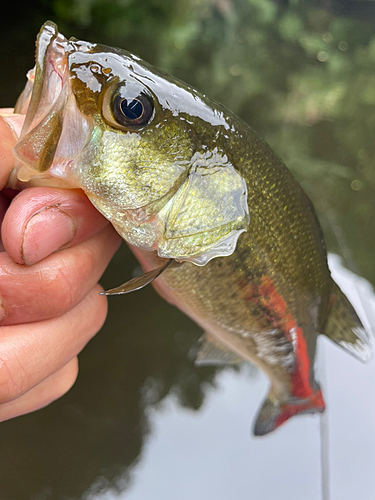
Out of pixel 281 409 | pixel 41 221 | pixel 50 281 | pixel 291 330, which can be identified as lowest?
pixel 281 409

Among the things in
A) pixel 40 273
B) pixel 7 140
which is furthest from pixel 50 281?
pixel 7 140

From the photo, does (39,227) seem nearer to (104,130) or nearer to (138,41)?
(104,130)

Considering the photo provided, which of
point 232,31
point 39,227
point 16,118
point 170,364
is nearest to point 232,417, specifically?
point 170,364

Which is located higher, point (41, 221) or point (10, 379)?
point (41, 221)

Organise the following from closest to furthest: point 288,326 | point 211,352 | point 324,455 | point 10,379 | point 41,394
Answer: point 10,379, point 41,394, point 288,326, point 211,352, point 324,455

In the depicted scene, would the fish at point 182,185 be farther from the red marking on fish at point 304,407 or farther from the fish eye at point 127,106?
the red marking on fish at point 304,407

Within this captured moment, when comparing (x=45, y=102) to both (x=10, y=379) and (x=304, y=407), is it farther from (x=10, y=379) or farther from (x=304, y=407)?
(x=304, y=407)

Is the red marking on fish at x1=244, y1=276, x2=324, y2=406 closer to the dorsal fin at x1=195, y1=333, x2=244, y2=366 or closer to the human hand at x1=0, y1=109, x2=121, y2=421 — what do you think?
the dorsal fin at x1=195, y1=333, x2=244, y2=366
